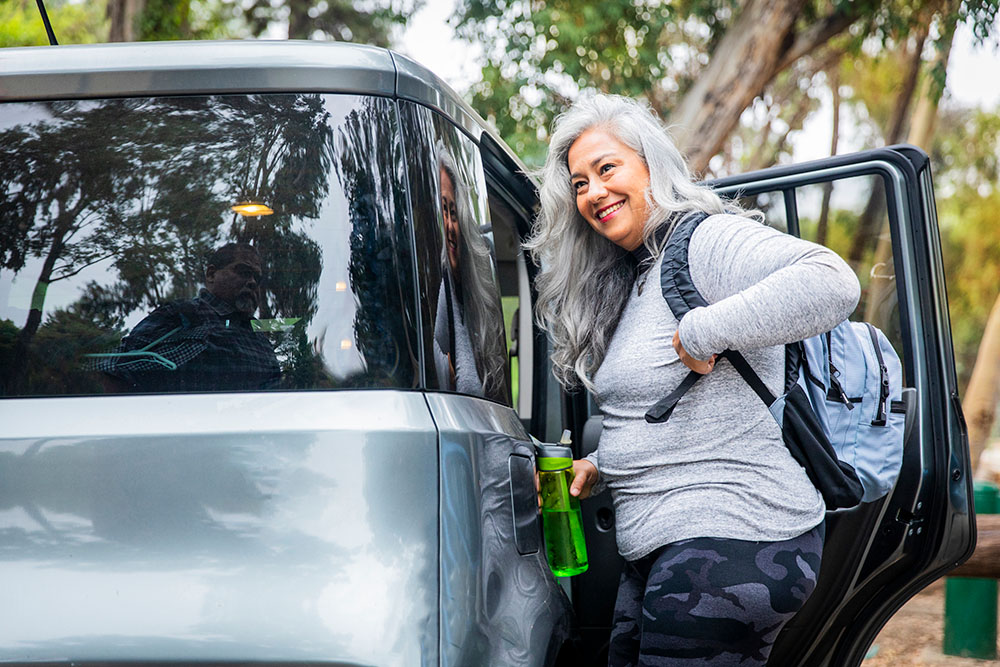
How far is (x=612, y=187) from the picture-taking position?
2.10 m

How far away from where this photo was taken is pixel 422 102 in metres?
1.62

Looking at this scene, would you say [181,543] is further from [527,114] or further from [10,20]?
[10,20]

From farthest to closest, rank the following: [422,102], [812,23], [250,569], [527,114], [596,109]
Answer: [527,114], [812,23], [596,109], [422,102], [250,569]

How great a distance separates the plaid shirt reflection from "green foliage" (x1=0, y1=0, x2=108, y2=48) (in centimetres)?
1399

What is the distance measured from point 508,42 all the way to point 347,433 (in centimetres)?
750

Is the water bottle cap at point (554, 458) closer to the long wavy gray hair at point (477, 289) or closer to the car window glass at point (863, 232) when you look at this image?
the long wavy gray hair at point (477, 289)

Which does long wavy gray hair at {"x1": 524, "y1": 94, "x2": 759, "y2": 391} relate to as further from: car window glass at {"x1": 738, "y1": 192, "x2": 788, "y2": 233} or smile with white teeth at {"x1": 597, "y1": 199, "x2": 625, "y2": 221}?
car window glass at {"x1": 738, "y1": 192, "x2": 788, "y2": 233}

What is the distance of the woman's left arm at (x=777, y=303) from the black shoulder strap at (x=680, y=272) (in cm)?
9

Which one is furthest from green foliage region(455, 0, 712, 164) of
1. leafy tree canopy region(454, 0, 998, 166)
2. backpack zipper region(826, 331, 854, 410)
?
backpack zipper region(826, 331, 854, 410)

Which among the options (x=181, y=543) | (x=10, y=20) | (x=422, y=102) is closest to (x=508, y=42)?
(x=422, y=102)

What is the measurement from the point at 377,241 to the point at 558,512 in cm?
77

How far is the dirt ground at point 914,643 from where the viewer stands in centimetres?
579

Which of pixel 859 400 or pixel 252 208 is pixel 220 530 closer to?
pixel 252 208

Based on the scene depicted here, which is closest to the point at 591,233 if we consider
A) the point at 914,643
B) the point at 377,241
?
the point at 377,241
